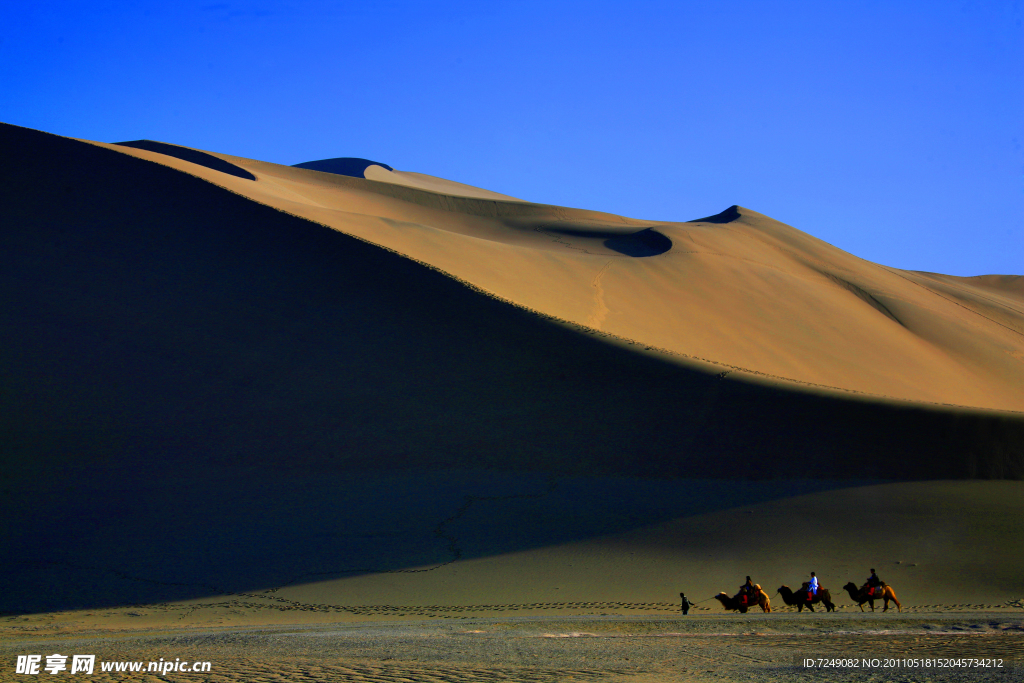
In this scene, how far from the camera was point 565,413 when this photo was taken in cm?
1186

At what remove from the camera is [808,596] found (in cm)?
890

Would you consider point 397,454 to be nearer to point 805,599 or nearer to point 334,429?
point 334,429

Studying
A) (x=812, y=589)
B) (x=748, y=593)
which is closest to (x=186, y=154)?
(x=748, y=593)

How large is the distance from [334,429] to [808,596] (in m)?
6.68

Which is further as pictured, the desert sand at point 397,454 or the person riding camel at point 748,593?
the desert sand at point 397,454

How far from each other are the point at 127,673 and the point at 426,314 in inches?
333

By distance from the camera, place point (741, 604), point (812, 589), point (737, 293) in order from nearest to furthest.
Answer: point (741, 604), point (812, 589), point (737, 293)

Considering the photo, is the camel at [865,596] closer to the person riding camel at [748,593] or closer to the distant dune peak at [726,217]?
the person riding camel at [748,593]

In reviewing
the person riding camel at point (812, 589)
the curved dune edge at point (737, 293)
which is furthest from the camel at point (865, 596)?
the curved dune edge at point (737, 293)

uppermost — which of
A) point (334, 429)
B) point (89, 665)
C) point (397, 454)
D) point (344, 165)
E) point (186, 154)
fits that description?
point (344, 165)

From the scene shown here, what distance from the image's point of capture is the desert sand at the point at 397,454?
8945 mm

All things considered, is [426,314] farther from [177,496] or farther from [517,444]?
[177,496]

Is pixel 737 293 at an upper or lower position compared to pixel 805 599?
upper

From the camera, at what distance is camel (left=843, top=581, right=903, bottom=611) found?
8.96 meters
